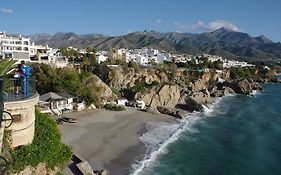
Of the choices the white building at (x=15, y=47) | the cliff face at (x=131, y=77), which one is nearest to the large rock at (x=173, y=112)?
the cliff face at (x=131, y=77)

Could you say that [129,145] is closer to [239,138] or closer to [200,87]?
[239,138]

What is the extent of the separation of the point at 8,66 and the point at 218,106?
178ft

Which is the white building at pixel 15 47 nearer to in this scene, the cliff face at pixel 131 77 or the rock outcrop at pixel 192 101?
the cliff face at pixel 131 77

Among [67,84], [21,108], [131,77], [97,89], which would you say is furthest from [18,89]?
[131,77]

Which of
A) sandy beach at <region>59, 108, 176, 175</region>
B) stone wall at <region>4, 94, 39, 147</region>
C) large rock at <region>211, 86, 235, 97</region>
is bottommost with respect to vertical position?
large rock at <region>211, 86, 235, 97</region>

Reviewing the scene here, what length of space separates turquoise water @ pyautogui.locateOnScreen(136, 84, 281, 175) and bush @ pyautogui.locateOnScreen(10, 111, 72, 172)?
8.74m

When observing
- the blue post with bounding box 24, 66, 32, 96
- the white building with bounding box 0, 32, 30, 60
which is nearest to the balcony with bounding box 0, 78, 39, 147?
the blue post with bounding box 24, 66, 32, 96

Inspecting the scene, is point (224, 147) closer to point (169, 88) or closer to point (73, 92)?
point (73, 92)

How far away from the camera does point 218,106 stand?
65.6 m

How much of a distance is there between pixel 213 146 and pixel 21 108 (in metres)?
24.2

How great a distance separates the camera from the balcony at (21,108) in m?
14.8

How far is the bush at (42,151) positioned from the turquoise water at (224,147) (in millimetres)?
8736

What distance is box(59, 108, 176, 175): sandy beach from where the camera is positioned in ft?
92.5

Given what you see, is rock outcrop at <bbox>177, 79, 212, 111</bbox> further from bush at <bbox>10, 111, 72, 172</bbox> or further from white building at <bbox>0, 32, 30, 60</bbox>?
bush at <bbox>10, 111, 72, 172</bbox>
